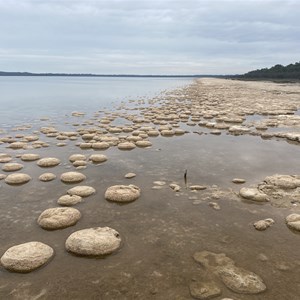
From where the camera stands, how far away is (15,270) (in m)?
3.45

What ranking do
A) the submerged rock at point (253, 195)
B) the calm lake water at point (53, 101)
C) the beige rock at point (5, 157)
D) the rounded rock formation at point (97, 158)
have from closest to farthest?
the submerged rock at point (253, 195)
the beige rock at point (5, 157)
the rounded rock formation at point (97, 158)
the calm lake water at point (53, 101)

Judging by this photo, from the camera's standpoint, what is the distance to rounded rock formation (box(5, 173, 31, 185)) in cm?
617

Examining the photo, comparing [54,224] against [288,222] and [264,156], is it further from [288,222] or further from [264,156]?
[264,156]

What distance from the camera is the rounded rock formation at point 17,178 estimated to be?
617cm

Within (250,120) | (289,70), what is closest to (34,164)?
(250,120)

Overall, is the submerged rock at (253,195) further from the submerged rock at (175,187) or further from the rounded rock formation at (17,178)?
the rounded rock formation at (17,178)

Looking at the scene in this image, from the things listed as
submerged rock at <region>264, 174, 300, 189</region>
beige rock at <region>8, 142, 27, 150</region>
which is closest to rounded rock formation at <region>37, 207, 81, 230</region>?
submerged rock at <region>264, 174, 300, 189</region>

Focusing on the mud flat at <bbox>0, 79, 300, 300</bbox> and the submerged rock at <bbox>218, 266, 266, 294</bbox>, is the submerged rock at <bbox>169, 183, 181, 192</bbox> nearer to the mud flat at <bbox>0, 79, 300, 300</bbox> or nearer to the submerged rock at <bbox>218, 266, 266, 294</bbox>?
the mud flat at <bbox>0, 79, 300, 300</bbox>

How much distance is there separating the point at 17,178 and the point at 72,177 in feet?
3.73

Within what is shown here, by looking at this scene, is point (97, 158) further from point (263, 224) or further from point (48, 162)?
point (263, 224)

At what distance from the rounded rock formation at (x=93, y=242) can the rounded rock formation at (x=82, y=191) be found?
59.7 inches

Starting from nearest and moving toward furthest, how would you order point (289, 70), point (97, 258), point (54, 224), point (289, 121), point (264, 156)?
point (97, 258) < point (54, 224) < point (264, 156) < point (289, 121) < point (289, 70)

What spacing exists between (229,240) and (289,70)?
86.6 m

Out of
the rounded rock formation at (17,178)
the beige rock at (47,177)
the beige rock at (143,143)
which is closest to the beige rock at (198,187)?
the beige rock at (47,177)
